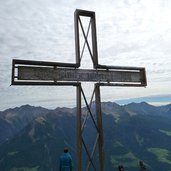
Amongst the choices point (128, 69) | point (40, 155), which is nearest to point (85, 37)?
point (128, 69)

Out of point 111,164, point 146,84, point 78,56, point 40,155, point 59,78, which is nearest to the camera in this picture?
point 59,78

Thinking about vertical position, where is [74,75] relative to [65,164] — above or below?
above

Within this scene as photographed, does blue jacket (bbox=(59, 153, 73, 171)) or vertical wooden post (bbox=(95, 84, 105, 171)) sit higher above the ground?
vertical wooden post (bbox=(95, 84, 105, 171))

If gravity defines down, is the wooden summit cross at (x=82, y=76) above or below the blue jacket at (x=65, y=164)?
above

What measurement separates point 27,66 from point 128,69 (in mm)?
4228

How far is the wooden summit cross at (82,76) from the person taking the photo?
8812 mm

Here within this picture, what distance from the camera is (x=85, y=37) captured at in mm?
10031

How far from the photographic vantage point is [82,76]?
966 centimetres

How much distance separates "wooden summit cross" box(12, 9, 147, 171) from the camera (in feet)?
28.9

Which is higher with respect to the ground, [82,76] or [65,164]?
[82,76]

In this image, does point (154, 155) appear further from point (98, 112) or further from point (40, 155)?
point (98, 112)

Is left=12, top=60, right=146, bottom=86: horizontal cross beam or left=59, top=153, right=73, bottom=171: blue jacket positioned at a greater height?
left=12, top=60, right=146, bottom=86: horizontal cross beam

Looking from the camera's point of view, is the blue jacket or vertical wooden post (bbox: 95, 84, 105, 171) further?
the blue jacket

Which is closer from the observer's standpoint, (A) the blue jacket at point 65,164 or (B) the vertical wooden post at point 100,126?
(B) the vertical wooden post at point 100,126
